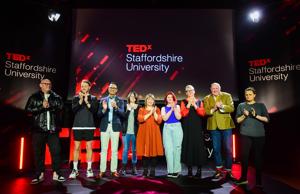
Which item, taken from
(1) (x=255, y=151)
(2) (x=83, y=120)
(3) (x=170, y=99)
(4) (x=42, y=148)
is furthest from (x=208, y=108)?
(4) (x=42, y=148)

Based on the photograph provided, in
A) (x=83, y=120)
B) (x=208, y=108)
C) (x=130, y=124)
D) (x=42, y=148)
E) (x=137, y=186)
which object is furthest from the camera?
(x=130, y=124)

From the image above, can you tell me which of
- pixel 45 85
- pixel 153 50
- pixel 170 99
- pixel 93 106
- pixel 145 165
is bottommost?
pixel 145 165

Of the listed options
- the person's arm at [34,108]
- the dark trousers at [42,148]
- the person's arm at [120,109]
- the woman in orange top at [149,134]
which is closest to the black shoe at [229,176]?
the woman in orange top at [149,134]

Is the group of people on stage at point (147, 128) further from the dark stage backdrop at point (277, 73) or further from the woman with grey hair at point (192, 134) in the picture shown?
the dark stage backdrop at point (277, 73)

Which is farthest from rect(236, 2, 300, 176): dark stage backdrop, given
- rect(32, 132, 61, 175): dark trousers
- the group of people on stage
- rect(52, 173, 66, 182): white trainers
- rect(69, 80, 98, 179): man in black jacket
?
rect(32, 132, 61, 175): dark trousers

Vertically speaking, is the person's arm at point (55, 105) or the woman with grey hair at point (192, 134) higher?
the person's arm at point (55, 105)

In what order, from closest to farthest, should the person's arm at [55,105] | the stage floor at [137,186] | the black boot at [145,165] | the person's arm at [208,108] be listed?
1. the stage floor at [137,186]
2. the person's arm at [55,105]
3. the person's arm at [208,108]
4. the black boot at [145,165]

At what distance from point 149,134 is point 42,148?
177 cm

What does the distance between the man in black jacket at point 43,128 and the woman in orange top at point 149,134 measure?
4.47ft

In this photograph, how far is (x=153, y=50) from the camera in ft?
19.7

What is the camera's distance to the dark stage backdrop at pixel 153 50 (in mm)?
5906

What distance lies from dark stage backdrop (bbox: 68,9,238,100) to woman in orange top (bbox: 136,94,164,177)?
1613mm

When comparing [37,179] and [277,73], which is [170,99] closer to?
[37,179]

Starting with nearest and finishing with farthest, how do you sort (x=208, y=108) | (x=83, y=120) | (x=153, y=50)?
1. (x=83, y=120)
2. (x=208, y=108)
3. (x=153, y=50)
